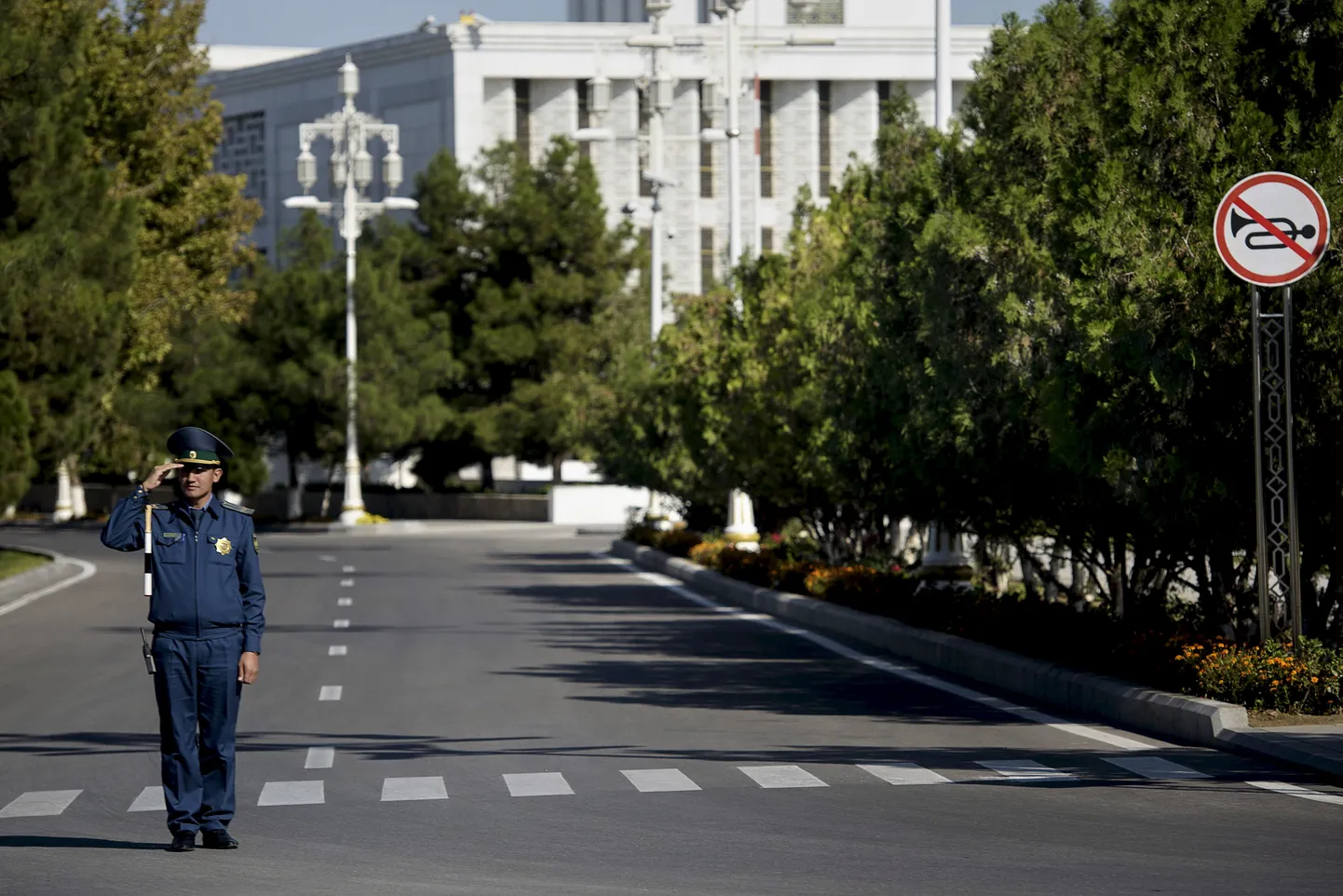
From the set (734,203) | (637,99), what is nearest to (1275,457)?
(734,203)

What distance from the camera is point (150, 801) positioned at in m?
12.3

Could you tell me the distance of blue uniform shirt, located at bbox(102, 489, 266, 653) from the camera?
10.1 metres

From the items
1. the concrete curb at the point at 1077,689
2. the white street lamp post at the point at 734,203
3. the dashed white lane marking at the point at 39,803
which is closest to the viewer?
the dashed white lane marking at the point at 39,803

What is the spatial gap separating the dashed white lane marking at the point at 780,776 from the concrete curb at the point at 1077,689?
8.55 feet

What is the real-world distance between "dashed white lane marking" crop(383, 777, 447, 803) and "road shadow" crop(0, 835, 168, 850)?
1.77 m

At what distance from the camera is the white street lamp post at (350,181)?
6519 centimetres

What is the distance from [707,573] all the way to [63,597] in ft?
30.1

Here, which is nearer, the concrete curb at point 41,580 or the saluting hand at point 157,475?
the saluting hand at point 157,475

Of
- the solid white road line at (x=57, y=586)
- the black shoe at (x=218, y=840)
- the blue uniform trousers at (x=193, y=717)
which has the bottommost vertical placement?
the solid white road line at (x=57, y=586)

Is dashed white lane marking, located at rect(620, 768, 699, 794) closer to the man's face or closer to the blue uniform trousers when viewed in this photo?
the blue uniform trousers

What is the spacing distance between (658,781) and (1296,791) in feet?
10.9

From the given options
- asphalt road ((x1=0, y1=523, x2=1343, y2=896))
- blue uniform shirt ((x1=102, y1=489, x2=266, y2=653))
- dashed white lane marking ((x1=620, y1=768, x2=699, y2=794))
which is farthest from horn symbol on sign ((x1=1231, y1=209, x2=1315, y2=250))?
blue uniform shirt ((x1=102, y1=489, x2=266, y2=653))

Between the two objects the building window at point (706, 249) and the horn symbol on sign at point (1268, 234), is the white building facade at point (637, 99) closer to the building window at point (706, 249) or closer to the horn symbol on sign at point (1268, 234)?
the building window at point (706, 249)

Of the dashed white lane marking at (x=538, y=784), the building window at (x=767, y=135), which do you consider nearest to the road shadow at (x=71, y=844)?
the dashed white lane marking at (x=538, y=784)
